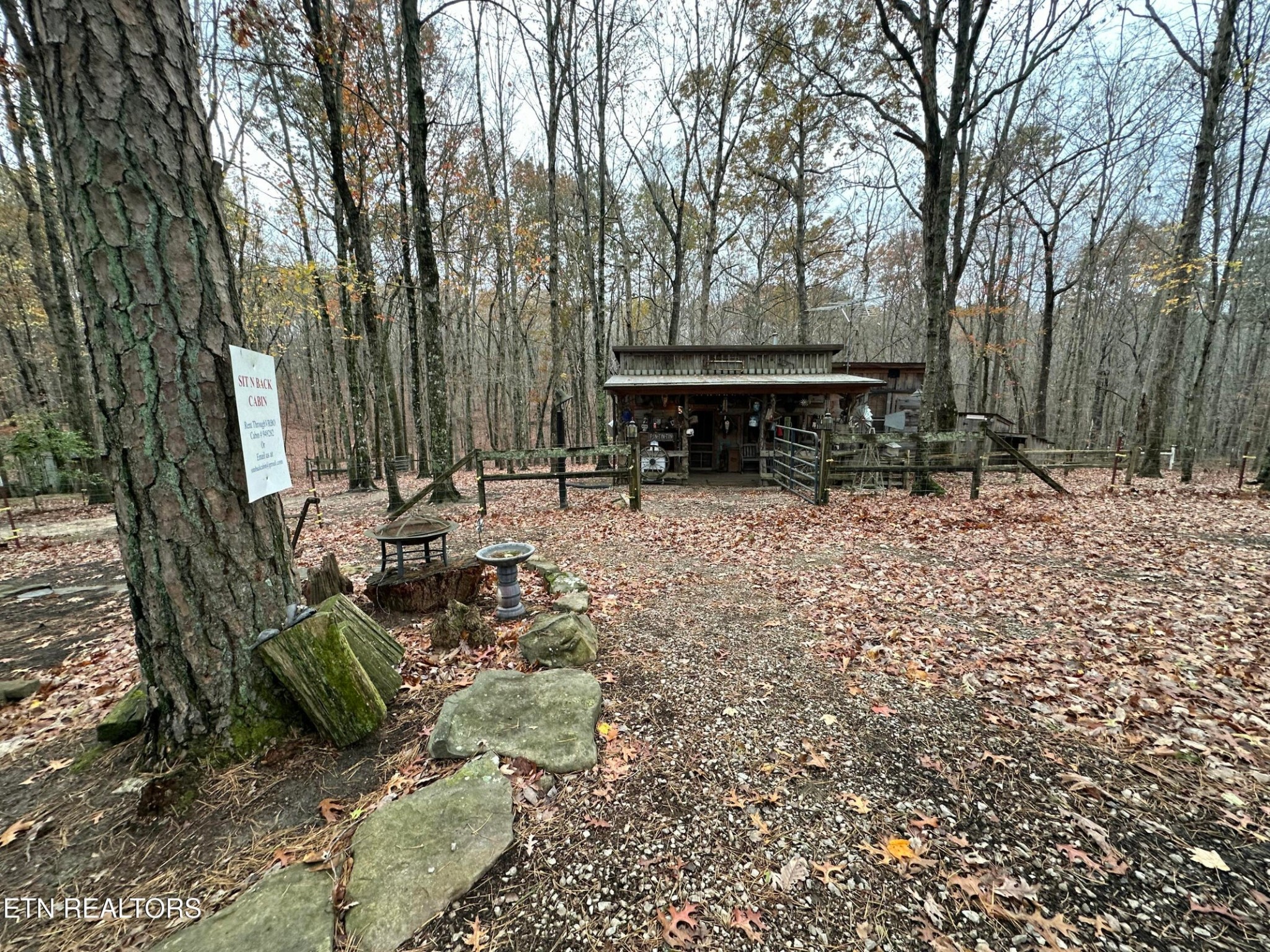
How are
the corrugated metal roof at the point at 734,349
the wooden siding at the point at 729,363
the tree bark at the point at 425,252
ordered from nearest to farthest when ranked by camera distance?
the tree bark at the point at 425,252 < the corrugated metal roof at the point at 734,349 < the wooden siding at the point at 729,363

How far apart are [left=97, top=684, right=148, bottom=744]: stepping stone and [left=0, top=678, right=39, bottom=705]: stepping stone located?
122 centimetres

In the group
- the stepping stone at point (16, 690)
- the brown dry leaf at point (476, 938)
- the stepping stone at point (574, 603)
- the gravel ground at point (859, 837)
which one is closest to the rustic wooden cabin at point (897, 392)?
the stepping stone at point (574, 603)

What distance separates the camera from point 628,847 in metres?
2.06

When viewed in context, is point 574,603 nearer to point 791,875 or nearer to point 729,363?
point 791,875

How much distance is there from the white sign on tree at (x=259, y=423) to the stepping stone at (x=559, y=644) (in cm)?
199

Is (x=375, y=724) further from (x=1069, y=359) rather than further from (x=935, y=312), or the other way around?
(x=1069, y=359)

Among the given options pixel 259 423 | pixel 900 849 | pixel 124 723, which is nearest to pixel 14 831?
pixel 124 723

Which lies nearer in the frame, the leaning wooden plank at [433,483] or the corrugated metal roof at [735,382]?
the leaning wooden plank at [433,483]

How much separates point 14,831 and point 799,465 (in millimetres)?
11119

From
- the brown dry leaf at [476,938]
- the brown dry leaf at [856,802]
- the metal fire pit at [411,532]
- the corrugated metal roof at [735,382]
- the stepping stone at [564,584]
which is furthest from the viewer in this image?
the corrugated metal roof at [735,382]

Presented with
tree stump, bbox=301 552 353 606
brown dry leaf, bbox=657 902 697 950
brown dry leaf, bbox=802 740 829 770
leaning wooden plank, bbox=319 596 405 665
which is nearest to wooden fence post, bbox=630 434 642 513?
tree stump, bbox=301 552 353 606

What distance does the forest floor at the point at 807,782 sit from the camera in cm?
178

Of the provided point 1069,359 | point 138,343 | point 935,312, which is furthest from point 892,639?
point 1069,359

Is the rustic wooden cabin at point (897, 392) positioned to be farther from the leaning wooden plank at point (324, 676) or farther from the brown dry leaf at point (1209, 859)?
the leaning wooden plank at point (324, 676)
